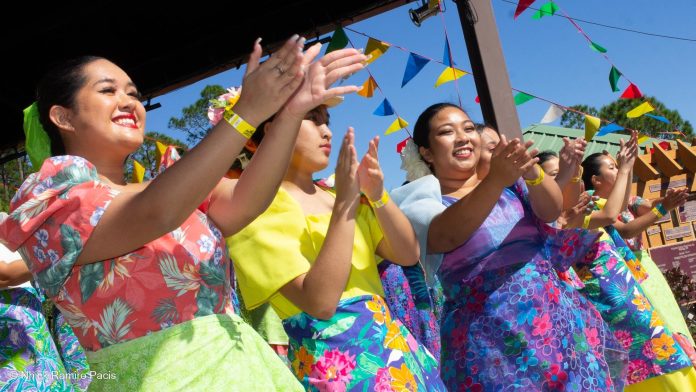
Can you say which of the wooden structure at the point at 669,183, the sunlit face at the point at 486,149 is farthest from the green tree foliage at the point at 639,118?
the sunlit face at the point at 486,149

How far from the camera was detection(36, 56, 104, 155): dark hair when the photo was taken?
64.3 inches

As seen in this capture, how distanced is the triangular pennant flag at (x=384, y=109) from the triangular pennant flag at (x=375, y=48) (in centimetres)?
43

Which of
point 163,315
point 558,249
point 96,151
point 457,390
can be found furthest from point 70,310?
point 558,249

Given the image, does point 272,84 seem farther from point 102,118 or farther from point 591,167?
point 591,167

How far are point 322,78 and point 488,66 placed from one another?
2600mm

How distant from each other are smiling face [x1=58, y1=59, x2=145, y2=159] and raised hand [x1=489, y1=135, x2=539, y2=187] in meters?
1.09

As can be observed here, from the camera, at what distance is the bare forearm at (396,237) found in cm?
205

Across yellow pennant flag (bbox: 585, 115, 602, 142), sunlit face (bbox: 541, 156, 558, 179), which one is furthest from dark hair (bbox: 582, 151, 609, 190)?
sunlit face (bbox: 541, 156, 558, 179)

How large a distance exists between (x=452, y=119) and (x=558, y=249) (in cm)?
67

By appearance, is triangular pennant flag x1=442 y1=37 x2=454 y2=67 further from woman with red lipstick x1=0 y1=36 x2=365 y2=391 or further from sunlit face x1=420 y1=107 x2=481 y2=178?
woman with red lipstick x1=0 y1=36 x2=365 y2=391

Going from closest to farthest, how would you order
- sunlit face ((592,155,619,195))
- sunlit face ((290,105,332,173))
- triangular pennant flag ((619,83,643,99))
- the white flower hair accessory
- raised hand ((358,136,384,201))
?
raised hand ((358,136,384,201)) → sunlit face ((290,105,332,173)) → the white flower hair accessory → sunlit face ((592,155,619,195)) → triangular pennant flag ((619,83,643,99))

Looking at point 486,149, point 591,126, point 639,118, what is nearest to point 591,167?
point 591,126

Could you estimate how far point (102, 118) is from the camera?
1595 mm

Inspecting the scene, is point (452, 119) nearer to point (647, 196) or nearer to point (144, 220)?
point (144, 220)
